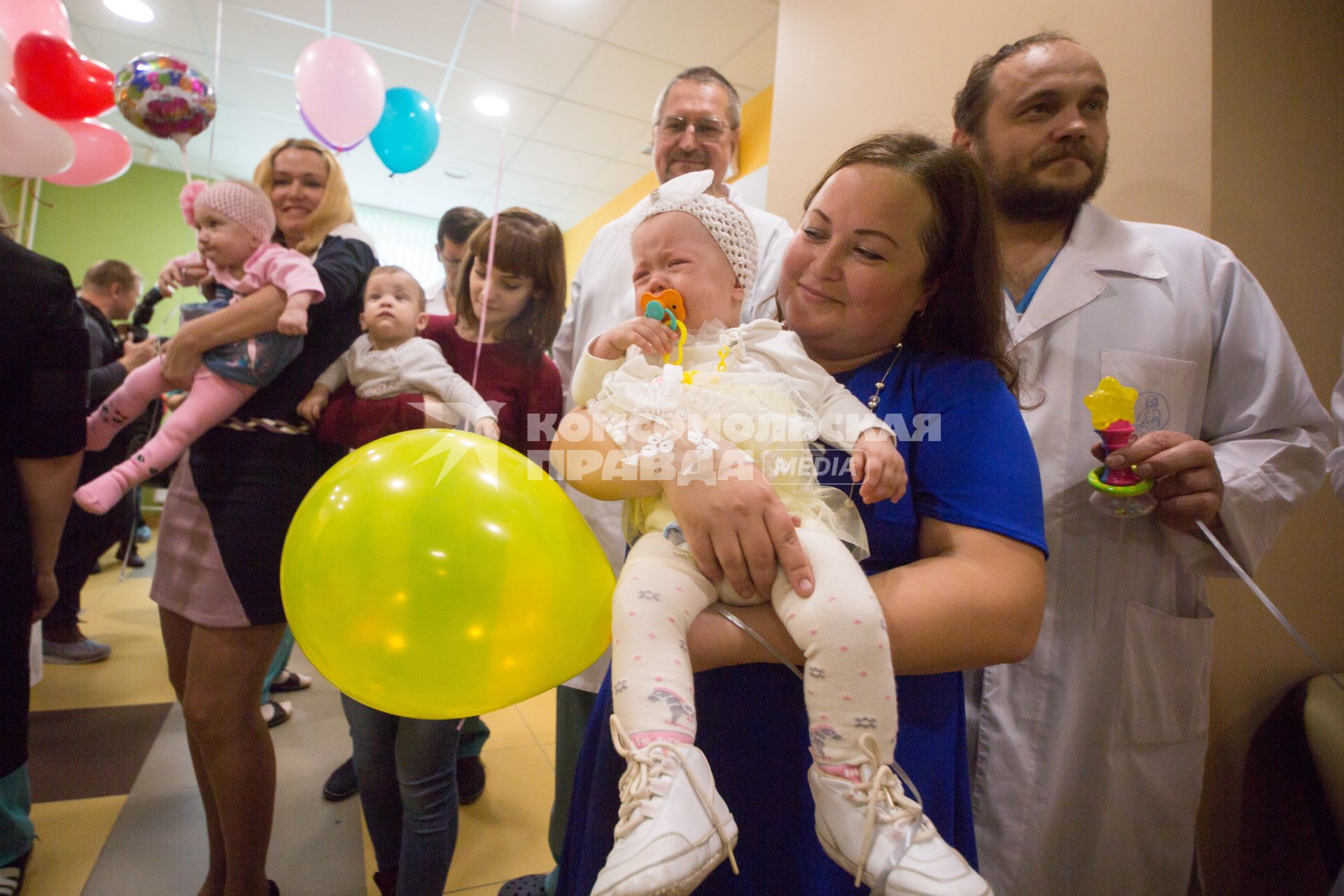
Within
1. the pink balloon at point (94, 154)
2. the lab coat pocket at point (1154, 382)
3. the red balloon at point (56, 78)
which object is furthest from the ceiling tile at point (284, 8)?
the lab coat pocket at point (1154, 382)

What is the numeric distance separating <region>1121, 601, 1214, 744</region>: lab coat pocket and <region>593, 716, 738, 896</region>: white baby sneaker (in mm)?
922

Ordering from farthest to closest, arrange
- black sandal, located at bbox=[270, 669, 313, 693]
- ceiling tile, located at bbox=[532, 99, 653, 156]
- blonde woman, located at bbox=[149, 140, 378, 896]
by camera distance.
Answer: ceiling tile, located at bbox=[532, 99, 653, 156]
black sandal, located at bbox=[270, 669, 313, 693]
blonde woman, located at bbox=[149, 140, 378, 896]

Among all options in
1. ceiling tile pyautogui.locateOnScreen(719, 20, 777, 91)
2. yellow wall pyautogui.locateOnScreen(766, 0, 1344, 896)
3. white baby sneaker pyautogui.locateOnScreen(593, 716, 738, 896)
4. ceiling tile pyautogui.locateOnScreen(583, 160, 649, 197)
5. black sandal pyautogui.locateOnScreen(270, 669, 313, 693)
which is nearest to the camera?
white baby sneaker pyautogui.locateOnScreen(593, 716, 738, 896)

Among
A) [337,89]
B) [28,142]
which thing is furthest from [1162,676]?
[28,142]

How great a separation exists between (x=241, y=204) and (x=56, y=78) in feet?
3.60

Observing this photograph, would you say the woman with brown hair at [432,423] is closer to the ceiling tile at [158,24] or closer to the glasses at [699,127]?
the glasses at [699,127]

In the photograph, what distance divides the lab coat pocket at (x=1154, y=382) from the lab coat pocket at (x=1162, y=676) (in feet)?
1.17

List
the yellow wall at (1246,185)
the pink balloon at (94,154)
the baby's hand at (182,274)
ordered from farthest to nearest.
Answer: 1. the pink balloon at (94,154)
2. the baby's hand at (182,274)
3. the yellow wall at (1246,185)

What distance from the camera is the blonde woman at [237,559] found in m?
1.24

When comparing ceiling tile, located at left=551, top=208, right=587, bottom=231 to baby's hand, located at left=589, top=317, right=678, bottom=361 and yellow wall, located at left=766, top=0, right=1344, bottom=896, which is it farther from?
baby's hand, located at left=589, top=317, right=678, bottom=361

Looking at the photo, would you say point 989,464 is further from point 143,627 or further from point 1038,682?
point 143,627

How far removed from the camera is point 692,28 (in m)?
3.61

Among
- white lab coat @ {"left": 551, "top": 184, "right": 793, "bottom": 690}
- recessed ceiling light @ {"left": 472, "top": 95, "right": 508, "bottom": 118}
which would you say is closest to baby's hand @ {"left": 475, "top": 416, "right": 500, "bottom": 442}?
white lab coat @ {"left": 551, "top": 184, "right": 793, "bottom": 690}

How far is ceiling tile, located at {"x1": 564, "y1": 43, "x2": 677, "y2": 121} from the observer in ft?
12.9
